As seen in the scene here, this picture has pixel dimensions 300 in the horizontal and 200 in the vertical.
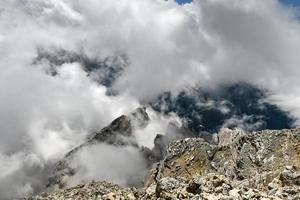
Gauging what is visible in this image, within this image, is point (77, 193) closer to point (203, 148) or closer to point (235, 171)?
point (203, 148)

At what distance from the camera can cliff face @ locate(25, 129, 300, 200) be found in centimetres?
6150

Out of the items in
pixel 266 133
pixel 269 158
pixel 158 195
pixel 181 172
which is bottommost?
pixel 158 195

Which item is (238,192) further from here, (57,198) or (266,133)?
(57,198)

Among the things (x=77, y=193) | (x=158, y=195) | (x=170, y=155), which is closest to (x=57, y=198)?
(x=77, y=193)

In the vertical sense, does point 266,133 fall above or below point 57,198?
below

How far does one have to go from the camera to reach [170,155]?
19038 centimetres

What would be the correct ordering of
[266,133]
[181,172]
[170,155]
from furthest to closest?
1. [170,155]
2. [181,172]
3. [266,133]

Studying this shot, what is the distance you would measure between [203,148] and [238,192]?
122m

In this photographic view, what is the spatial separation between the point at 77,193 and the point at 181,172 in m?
36.5

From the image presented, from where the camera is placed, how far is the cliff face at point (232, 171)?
6150 centimetres

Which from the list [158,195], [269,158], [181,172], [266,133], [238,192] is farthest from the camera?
[181,172]

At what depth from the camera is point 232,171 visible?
140 m

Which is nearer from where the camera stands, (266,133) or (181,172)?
(266,133)

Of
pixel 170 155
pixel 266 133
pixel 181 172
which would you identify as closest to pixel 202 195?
pixel 266 133
